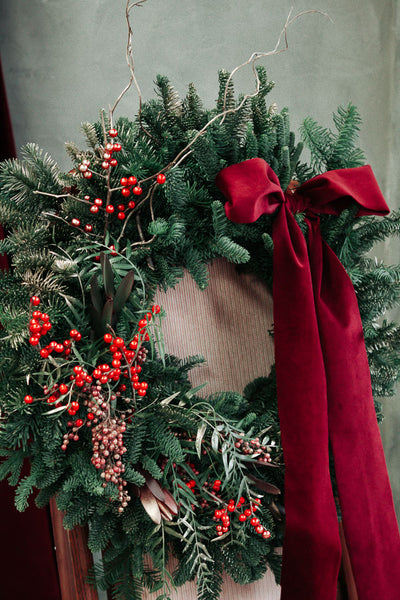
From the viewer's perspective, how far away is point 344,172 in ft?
2.35

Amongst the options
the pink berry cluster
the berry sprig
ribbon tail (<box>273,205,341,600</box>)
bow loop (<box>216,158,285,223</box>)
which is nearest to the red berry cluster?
the berry sprig

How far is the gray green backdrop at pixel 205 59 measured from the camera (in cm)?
103

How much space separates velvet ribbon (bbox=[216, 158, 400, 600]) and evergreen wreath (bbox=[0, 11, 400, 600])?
3 cm

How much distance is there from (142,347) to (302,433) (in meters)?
0.24

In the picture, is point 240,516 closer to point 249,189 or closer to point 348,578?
point 348,578

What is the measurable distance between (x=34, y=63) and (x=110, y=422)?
81cm

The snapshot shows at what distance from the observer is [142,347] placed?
65cm

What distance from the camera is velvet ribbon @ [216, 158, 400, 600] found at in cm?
65

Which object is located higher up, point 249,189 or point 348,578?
point 249,189

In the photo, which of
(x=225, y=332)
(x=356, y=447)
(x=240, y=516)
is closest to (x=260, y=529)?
(x=240, y=516)

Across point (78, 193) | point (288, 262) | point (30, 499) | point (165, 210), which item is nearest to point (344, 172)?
point (288, 262)

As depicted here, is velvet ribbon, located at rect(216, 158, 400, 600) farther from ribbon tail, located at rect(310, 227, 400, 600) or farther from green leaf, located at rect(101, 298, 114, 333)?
green leaf, located at rect(101, 298, 114, 333)

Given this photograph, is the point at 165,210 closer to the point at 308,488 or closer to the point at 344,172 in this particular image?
the point at 344,172

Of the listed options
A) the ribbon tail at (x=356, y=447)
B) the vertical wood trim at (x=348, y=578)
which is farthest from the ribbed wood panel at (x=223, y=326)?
the vertical wood trim at (x=348, y=578)
